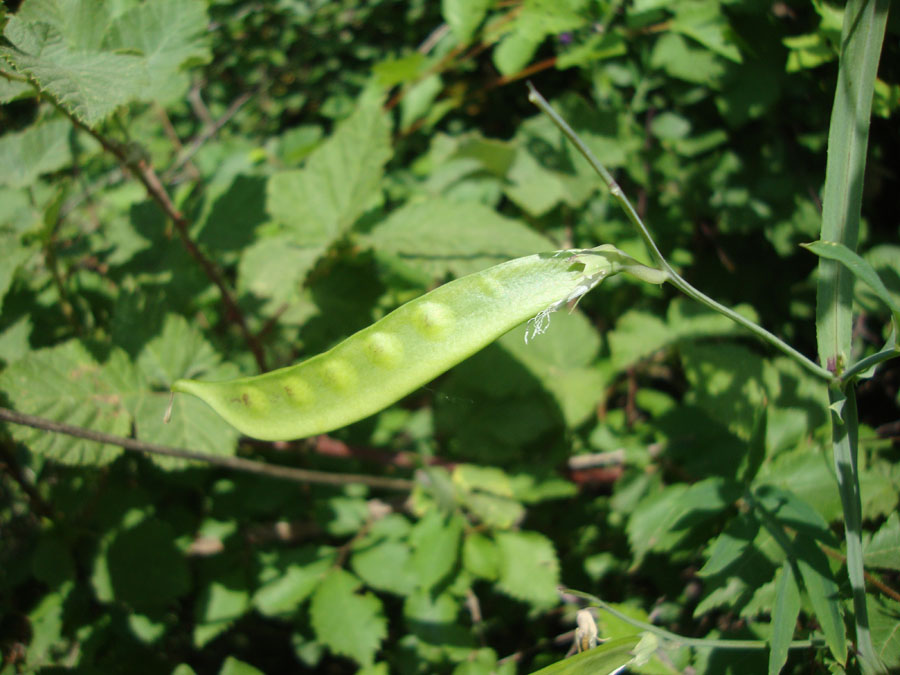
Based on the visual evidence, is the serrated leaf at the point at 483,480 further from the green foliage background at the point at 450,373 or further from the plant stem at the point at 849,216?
the plant stem at the point at 849,216

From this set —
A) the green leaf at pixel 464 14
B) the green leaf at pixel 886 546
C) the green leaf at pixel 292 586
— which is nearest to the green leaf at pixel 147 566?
the green leaf at pixel 292 586

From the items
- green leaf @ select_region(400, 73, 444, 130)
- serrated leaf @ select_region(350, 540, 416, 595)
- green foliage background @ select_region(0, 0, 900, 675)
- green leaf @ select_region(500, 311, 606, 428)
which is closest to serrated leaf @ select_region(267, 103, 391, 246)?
green foliage background @ select_region(0, 0, 900, 675)

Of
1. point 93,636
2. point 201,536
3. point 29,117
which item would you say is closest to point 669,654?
point 201,536

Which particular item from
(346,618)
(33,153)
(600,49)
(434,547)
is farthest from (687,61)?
(33,153)

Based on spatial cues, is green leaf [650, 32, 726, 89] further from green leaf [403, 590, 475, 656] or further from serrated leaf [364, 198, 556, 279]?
green leaf [403, 590, 475, 656]

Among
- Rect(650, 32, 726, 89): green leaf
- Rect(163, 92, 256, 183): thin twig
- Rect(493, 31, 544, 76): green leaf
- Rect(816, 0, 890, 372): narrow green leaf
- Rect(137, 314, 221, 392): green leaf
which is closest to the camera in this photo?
Rect(816, 0, 890, 372): narrow green leaf

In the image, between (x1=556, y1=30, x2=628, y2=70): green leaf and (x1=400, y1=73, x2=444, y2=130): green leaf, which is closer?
(x1=556, y1=30, x2=628, y2=70): green leaf
